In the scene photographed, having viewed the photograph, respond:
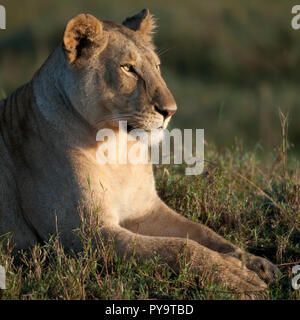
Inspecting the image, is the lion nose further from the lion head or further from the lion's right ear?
the lion's right ear

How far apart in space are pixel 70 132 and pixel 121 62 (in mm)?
512

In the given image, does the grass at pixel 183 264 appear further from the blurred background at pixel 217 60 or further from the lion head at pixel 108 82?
the blurred background at pixel 217 60

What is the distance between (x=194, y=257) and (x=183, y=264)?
8cm

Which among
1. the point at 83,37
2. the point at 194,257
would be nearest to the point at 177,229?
the point at 194,257

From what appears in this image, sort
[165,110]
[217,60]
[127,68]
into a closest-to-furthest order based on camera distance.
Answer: [165,110] → [127,68] → [217,60]

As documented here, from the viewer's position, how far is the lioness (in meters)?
3.41

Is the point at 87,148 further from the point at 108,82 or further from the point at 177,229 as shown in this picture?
the point at 177,229

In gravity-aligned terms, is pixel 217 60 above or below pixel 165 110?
above

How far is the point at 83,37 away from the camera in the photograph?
3525 mm

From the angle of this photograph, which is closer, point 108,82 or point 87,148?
point 108,82

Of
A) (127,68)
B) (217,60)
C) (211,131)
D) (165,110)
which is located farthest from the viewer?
(217,60)

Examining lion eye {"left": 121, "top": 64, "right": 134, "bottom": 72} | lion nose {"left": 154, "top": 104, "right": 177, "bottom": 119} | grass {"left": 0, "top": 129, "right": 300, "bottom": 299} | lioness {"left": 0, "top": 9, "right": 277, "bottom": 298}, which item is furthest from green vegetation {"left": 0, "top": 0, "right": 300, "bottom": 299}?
lion nose {"left": 154, "top": 104, "right": 177, "bottom": 119}

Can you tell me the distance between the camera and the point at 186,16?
15531 millimetres

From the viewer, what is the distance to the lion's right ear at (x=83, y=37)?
3438mm
